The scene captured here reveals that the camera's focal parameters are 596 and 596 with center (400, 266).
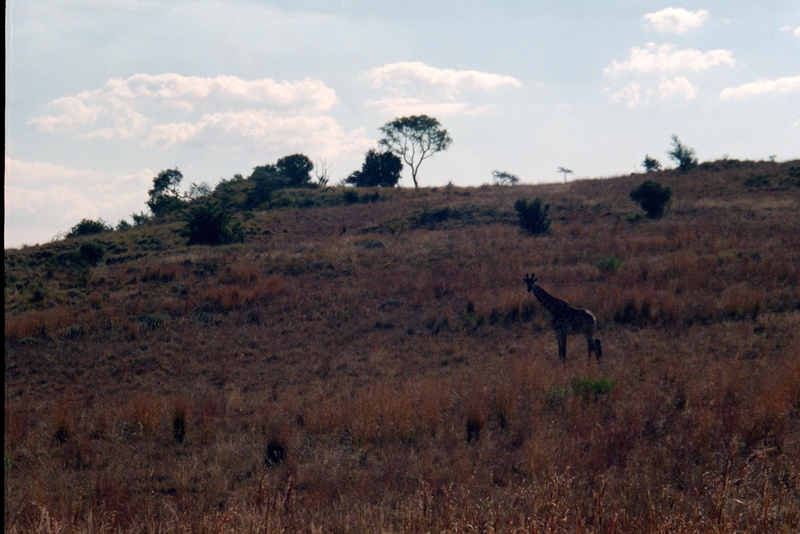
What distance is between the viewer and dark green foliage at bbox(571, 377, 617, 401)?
8.12m

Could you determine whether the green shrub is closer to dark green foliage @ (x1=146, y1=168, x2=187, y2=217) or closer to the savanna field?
the savanna field

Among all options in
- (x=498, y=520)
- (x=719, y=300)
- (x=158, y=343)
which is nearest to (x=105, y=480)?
(x=498, y=520)

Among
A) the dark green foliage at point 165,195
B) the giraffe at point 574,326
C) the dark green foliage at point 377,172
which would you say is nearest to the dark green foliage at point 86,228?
the dark green foliage at point 165,195

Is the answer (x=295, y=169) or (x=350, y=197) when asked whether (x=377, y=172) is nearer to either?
(x=295, y=169)

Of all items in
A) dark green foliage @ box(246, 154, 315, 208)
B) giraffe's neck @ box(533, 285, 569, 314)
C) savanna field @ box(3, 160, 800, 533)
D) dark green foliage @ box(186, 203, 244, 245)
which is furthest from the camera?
dark green foliage @ box(246, 154, 315, 208)

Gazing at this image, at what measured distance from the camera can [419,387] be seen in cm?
928

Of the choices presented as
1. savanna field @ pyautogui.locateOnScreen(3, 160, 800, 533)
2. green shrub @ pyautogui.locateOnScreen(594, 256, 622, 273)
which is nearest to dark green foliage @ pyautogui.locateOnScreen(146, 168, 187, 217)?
savanna field @ pyautogui.locateOnScreen(3, 160, 800, 533)

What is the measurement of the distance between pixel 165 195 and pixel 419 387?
173 ft

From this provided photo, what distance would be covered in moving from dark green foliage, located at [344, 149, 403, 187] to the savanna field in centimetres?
3699

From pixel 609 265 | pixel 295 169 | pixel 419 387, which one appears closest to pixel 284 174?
pixel 295 169

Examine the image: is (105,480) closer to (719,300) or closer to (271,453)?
(271,453)

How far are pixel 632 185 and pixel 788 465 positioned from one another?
3638cm

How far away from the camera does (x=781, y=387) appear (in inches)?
287

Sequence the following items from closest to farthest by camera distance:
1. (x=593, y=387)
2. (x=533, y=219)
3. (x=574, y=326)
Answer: (x=593, y=387), (x=574, y=326), (x=533, y=219)
